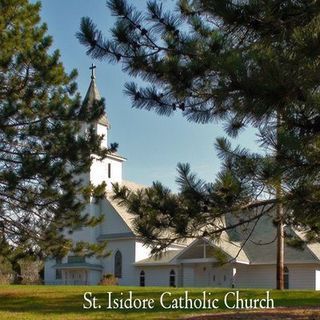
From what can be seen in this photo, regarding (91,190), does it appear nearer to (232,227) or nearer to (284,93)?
(232,227)

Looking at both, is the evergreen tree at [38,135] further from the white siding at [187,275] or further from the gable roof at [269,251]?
the white siding at [187,275]

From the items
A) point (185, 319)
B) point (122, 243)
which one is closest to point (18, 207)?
point (185, 319)

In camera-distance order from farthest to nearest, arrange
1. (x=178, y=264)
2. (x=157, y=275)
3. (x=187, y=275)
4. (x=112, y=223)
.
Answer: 1. (x=112, y=223)
2. (x=157, y=275)
3. (x=187, y=275)
4. (x=178, y=264)

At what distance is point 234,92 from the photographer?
6633 millimetres

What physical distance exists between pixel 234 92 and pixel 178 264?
31.5 metres

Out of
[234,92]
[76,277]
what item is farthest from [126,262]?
[234,92]

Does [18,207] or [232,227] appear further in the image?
[18,207]

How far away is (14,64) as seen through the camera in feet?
57.3

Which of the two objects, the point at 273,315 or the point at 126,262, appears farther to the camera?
the point at 126,262

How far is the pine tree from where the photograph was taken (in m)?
6.48

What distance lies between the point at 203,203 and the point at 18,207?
433 inches

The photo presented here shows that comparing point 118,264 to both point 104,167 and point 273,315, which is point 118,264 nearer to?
point 104,167

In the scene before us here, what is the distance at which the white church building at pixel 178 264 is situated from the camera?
33656mm

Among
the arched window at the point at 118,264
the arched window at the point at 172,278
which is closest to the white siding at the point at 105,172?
the arched window at the point at 118,264
